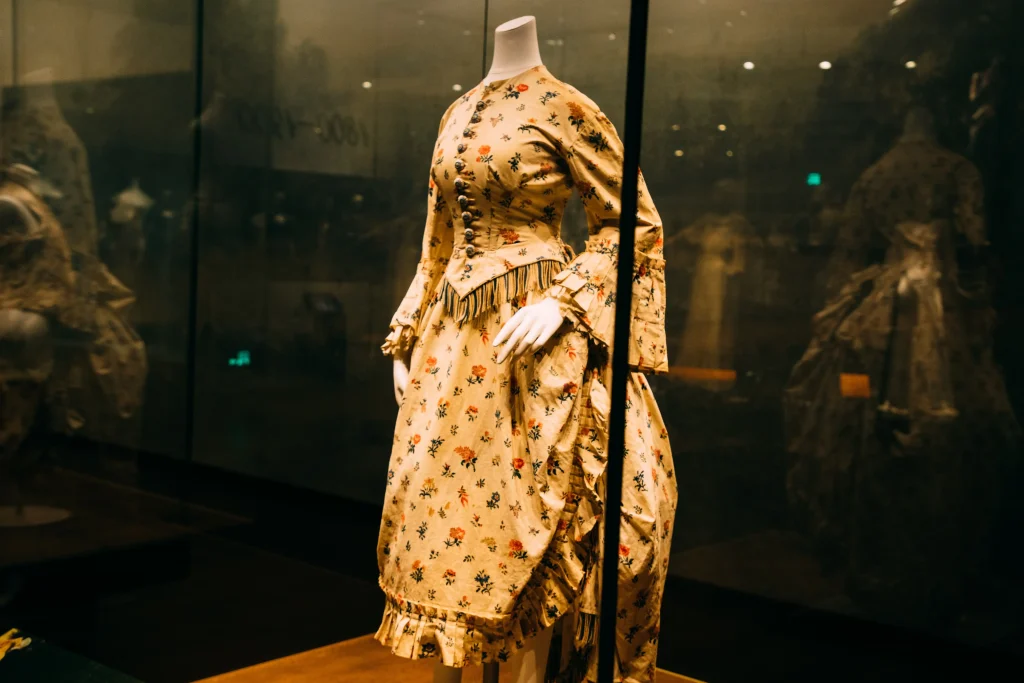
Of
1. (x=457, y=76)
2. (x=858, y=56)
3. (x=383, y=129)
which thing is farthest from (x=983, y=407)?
(x=383, y=129)

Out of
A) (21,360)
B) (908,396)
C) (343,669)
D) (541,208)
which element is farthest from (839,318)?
(21,360)

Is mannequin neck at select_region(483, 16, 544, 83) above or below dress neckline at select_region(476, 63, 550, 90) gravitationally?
above

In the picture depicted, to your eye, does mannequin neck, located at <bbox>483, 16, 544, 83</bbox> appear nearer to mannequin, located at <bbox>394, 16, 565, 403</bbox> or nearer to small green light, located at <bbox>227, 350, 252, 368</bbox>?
mannequin, located at <bbox>394, 16, 565, 403</bbox>

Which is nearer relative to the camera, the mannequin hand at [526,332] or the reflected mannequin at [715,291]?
the mannequin hand at [526,332]

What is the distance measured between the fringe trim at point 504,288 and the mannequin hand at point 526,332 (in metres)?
0.13

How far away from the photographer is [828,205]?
2240mm

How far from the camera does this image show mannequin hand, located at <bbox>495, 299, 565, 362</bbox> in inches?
71.6

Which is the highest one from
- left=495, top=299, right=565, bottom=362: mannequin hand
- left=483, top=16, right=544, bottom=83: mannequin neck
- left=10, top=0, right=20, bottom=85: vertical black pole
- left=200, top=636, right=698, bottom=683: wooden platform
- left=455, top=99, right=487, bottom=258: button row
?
left=10, top=0, right=20, bottom=85: vertical black pole

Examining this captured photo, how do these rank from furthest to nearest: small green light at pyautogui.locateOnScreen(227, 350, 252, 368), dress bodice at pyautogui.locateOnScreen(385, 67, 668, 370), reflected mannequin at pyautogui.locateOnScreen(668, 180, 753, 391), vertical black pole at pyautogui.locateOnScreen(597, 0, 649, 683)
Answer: small green light at pyautogui.locateOnScreen(227, 350, 252, 368) → reflected mannequin at pyautogui.locateOnScreen(668, 180, 753, 391) → dress bodice at pyautogui.locateOnScreen(385, 67, 668, 370) → vertical black pole at pyautogui.locateOnScreen(597, 0, 649, 683)

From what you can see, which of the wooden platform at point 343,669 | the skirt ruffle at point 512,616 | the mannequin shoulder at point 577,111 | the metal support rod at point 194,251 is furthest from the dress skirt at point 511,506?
the metal support rod at point 194,251

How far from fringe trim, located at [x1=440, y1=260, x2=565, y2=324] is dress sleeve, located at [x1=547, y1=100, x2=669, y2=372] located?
8cm

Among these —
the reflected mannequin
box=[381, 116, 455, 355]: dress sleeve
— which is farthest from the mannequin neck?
the reflected mannequin

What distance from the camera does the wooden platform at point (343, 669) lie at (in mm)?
2807

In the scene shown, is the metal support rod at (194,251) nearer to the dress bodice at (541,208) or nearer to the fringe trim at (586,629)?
the dress bodice at (541,208)
